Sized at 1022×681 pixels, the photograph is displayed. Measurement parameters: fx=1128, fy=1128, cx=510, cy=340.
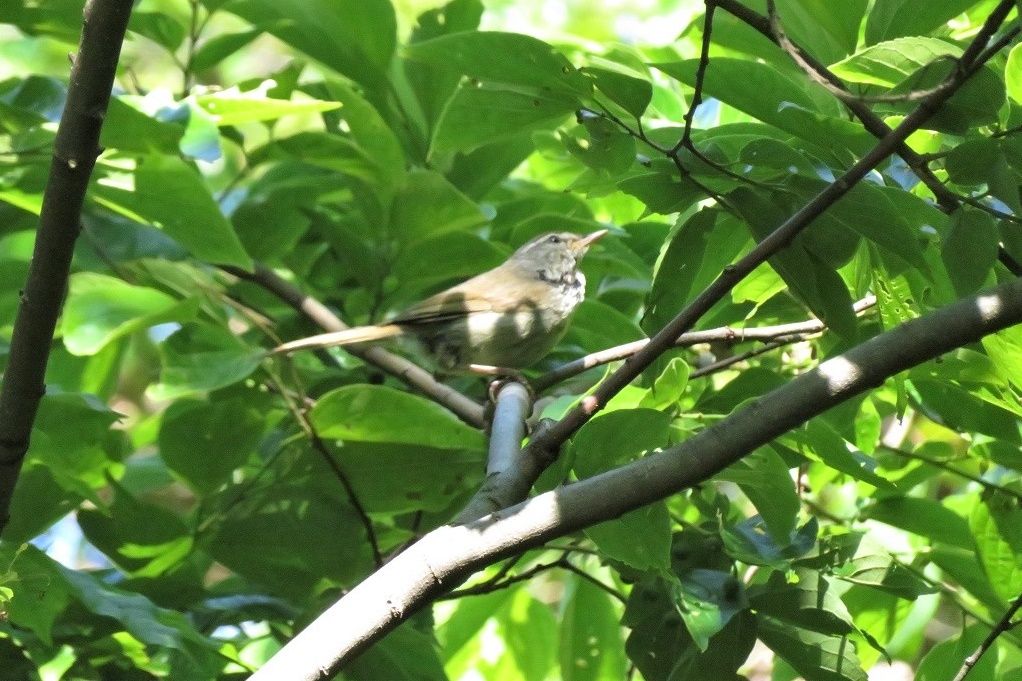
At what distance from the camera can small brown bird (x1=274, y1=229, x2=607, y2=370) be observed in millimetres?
3855

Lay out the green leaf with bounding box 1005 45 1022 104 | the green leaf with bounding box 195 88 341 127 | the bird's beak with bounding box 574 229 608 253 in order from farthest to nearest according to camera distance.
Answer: the bird's beak with bounding box 574 229 608 253 → the green leaf with bounding box 195 88 341 127 → the green leaf with bounding box 1005 45 1022 104

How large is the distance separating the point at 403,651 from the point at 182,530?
0.72 meters

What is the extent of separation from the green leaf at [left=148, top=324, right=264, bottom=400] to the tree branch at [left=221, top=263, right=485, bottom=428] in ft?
1.19

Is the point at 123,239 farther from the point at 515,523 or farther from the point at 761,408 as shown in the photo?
the point at 761,408

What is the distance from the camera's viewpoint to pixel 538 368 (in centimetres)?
390

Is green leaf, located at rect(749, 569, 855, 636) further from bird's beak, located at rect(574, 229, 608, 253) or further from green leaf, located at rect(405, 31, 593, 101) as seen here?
bird's beak, located at rect(574, 229, 608, 253)

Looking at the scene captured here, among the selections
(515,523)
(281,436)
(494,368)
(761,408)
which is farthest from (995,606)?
(281,436)

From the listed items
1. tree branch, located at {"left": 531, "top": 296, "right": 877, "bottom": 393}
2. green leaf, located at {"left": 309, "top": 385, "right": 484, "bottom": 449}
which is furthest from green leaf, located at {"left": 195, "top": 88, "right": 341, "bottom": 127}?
tree branch, located at {"left": 531, "top": 296, "right": 877, "bottom": 393}

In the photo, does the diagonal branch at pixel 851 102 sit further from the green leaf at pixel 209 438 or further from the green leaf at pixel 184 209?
the green leaf at pixel 209 438

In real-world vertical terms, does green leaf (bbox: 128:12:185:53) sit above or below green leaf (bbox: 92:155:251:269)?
above

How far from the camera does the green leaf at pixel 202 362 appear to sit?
2.58 meters

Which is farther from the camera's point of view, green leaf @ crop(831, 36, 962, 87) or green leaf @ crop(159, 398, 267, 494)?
green leaf @ crop(159, 398, 267, 494)

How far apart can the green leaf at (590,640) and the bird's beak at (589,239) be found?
1.00 meters

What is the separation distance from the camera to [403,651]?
2566 mm
